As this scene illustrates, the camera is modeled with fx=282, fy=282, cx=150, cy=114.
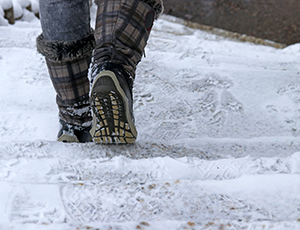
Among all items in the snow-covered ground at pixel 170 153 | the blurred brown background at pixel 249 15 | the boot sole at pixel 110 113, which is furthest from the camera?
the blurred brown background at pixel 249 15

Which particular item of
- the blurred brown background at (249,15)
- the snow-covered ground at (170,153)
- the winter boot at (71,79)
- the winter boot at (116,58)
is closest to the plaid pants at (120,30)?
the winter boot at (116,58)

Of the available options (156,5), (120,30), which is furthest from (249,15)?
(120,30)

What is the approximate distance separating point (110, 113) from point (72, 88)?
24cm

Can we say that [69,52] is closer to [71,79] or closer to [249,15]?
[71,79]

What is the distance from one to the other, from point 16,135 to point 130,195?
30.9 inches

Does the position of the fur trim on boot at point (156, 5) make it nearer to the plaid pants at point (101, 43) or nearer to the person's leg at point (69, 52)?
the plaid pants at point (101, 43)

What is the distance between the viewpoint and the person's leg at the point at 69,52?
948mm

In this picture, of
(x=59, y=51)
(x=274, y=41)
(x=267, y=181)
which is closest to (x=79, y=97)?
(x=59, y=51)

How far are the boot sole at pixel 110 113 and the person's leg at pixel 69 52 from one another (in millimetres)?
192

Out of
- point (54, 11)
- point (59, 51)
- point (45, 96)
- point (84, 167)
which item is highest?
point (54, 11)

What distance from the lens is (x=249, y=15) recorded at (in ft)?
13.8

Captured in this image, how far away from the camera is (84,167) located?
884mm

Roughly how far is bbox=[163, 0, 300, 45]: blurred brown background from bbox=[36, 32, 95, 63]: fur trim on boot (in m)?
3.30

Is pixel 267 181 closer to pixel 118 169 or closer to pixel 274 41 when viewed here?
pixel 118 169
